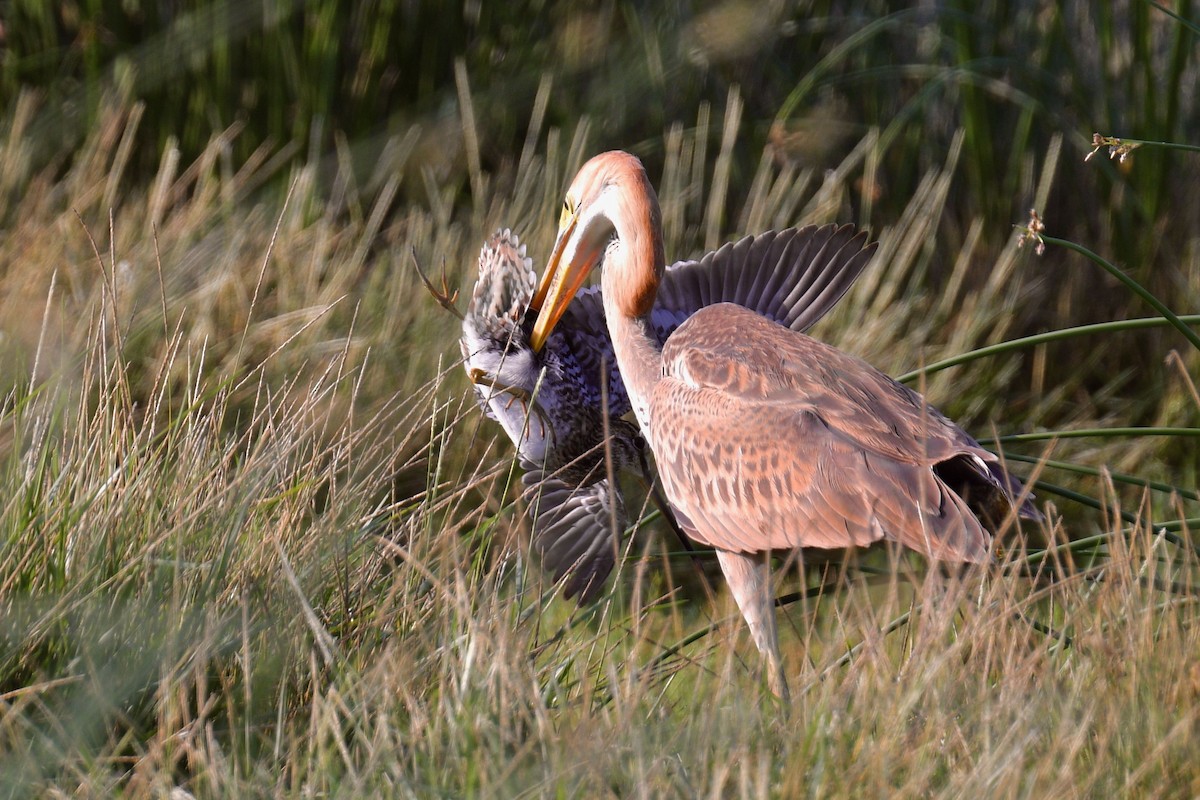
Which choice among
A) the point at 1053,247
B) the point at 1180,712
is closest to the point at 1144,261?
the point at 1053,247

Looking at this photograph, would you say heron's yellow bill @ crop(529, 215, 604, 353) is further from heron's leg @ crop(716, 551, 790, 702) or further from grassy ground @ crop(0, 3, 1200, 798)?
heron's leg @ crop(716, 551, 790, 702)

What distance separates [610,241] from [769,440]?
1018mm

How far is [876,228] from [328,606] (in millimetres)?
4100

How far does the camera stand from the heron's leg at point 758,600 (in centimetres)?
306

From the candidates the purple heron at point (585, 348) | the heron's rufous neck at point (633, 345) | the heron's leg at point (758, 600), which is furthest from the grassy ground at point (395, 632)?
the heron's rufous neck at point (633, 345)

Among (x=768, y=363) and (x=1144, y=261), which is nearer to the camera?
(x=768, y=363)

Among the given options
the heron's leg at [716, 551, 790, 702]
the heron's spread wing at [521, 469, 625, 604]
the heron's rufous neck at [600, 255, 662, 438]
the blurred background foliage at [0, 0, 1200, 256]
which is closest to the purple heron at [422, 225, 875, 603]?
the heron's spread wing at [521, 469, 625, 604]

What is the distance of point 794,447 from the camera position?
11.2 ft

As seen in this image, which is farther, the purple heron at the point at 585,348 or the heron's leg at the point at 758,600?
the purple heron at the point at 585,348

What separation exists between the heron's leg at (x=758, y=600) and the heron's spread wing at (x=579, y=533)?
0.65 metres

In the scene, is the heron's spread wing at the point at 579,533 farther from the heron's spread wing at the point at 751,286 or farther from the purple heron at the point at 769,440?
the purple heron at the point at 769,440

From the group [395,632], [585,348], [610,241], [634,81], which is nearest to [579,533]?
[585,348]

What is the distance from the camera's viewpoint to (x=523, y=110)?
22.2ft

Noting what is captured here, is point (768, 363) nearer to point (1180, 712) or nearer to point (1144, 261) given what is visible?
point (1180, 712)
